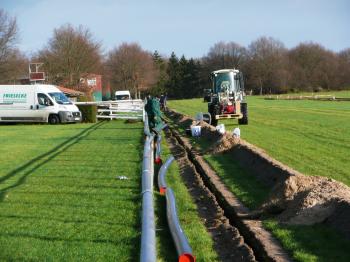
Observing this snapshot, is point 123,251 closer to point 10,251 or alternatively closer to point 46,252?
point 46,252

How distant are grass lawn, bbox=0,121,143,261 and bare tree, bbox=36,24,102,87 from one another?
50.9 metres

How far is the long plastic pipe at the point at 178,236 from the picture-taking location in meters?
5.76

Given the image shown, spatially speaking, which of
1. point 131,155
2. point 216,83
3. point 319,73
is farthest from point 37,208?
point 319,73

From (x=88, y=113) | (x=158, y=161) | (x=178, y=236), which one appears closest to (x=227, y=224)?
(x=178, y=236)

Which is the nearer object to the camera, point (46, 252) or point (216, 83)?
point (46, 252)

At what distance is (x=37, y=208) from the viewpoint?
29.1ft

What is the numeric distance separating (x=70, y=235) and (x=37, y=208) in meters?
→ 1.90

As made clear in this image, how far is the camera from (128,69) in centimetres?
10244

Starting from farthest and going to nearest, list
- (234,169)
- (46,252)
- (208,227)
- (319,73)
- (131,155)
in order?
(319,73), (131,155), (234,169), (208,227), (46,252)

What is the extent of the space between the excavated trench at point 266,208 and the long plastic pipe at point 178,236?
0.54 metres

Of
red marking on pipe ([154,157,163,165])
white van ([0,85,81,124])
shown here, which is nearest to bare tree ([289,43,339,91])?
white van ([0,85,81,124])

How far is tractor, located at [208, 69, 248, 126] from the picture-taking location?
92.5ft

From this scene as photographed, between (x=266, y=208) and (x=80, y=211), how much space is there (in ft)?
9.52

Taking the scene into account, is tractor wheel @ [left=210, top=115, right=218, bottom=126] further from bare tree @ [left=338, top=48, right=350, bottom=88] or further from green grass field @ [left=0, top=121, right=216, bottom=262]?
bare tree @ [left=338, top=48, right=350, bottom=88]
